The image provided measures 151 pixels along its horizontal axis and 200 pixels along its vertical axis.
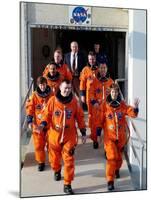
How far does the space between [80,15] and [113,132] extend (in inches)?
33.4

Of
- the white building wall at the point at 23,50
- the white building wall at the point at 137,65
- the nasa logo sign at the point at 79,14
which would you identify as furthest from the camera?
the white building wall at the point at 137,65

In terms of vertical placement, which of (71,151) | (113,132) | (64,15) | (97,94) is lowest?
(71,151)

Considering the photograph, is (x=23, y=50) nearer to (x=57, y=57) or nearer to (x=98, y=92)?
(x=57, y=57)

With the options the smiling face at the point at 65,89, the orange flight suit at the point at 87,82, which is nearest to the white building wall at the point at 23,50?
the smiling face at the point at 65,89

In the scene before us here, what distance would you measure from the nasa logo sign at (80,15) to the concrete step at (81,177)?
2.74 feet

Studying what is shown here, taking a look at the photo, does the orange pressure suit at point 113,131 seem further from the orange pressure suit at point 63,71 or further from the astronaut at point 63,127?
the orange pressure suit at point 63,71

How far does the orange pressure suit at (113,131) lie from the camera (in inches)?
108

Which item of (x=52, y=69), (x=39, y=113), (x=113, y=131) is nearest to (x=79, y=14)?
(x=52, y=69)

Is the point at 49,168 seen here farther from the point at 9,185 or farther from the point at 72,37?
the point at 72,37

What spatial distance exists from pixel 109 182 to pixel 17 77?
3.17 feet

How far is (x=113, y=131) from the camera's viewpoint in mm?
2768

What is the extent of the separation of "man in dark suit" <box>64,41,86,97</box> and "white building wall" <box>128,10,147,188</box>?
364 millimetres

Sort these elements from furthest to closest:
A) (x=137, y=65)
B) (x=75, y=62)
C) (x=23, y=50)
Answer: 1. (x=137, y=65)
2. (x=75, y=62)
3. (x=23, y=50)

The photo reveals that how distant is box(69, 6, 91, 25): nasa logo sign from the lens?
8.83ft
